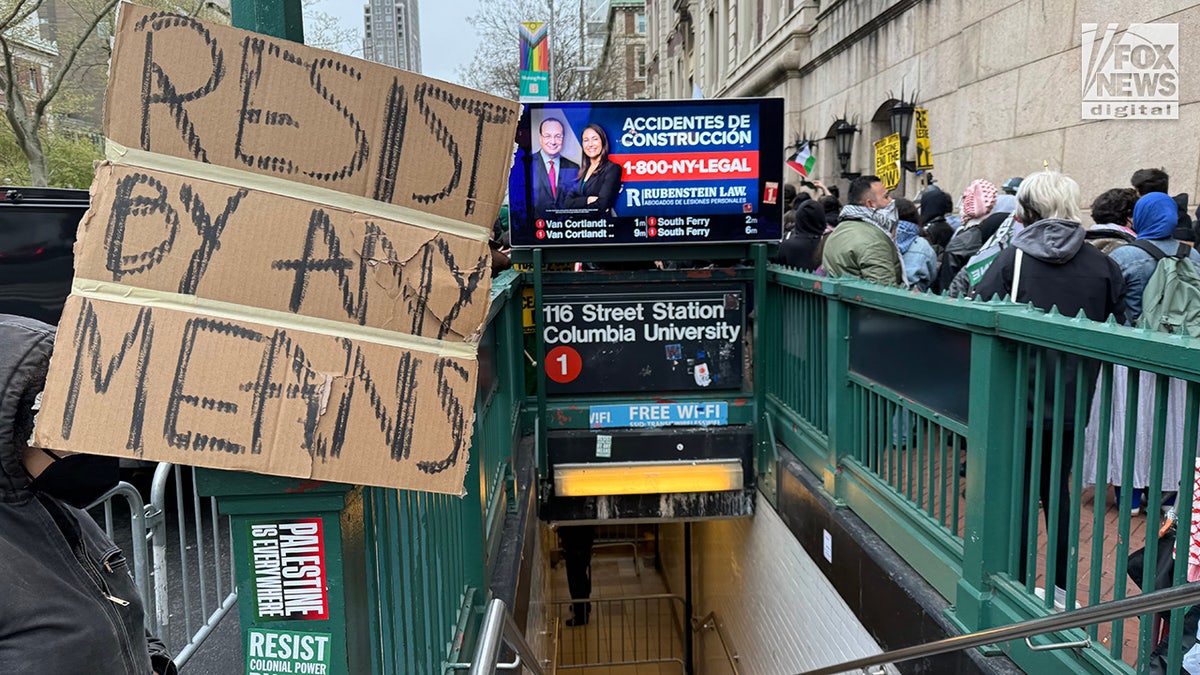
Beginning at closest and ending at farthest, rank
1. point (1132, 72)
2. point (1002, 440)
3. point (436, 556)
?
point (436, 556) → point (1002, 440) → point (1132, 72)

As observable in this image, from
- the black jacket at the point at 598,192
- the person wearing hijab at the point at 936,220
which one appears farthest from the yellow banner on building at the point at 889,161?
the black jacket at the point at 598,192

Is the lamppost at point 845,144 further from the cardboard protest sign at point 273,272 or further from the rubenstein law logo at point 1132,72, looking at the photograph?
the cardboard protest sign at point 273,272

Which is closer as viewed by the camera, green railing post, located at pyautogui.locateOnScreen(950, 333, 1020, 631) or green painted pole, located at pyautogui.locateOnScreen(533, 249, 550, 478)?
green railing post, located at pyautogui.locateOnScreen(950, 333, 1020, 631)

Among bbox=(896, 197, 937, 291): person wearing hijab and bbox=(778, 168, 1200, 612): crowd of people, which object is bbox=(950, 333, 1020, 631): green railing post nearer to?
bbox=(778, 168, 1200, 612): crowd of people

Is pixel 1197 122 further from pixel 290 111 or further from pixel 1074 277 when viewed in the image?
pixel 290 111

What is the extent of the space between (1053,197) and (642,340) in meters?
3.08

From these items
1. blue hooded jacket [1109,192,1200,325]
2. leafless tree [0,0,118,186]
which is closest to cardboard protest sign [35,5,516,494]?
blue hooded jacket [1109,192,1200,325]

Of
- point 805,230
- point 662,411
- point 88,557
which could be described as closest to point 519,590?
point 662,411

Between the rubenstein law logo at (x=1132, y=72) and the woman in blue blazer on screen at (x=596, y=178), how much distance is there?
5890mm

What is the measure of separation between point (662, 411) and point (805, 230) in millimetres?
2004

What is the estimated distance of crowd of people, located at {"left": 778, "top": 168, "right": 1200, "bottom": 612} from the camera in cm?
329

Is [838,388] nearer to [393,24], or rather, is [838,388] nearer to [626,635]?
[626,635]

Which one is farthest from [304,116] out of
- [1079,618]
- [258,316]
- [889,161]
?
[889,161]

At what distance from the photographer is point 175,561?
5363 mm
